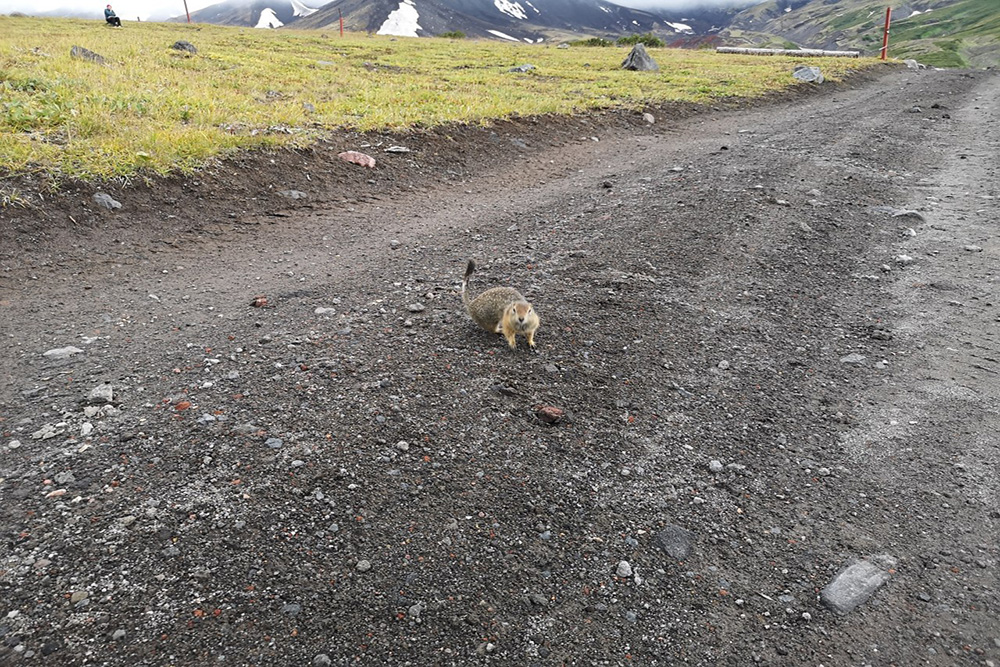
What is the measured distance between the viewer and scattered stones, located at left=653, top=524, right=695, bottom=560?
319 centimetres

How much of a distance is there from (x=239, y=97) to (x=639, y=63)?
2037cm

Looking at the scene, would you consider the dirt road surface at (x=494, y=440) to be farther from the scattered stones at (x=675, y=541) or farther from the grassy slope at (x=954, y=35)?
the grassy slope at (x=954, y=35)

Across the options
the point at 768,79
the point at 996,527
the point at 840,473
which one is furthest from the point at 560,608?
the point at 768,79

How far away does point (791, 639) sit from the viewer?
276 centimetres

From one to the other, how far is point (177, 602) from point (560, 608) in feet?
5.82

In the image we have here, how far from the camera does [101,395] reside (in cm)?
416

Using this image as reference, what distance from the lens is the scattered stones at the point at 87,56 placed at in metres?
15.6

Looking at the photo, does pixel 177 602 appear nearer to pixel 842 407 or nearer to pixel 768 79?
pixel 842 407

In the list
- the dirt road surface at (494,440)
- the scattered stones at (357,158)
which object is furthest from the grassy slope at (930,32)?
the dirt road surface at (494,440)

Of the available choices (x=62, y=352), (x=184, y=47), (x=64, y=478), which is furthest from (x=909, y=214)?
(x=184, y=47)

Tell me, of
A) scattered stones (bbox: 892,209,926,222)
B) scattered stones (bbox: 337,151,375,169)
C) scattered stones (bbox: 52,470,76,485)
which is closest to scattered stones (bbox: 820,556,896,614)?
scattered stones (bbox: 52,470,76,485)

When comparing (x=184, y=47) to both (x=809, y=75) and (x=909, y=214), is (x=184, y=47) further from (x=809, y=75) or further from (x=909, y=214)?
(x=909, y=214)

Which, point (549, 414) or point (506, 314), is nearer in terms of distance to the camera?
point (549, 414)

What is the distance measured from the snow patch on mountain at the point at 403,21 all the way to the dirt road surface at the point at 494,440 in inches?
6256
